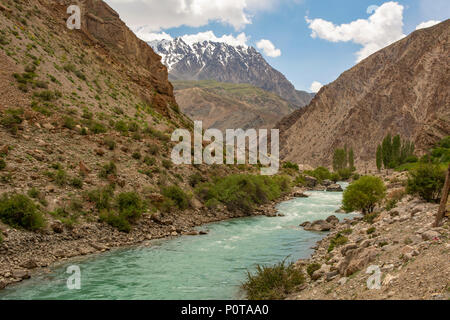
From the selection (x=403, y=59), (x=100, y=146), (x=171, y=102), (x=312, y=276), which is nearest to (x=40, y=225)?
(x=100, y=146)

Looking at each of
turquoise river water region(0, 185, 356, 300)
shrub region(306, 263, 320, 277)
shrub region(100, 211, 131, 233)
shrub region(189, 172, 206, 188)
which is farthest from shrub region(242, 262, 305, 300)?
shrub region(189, 172, 206, 188)

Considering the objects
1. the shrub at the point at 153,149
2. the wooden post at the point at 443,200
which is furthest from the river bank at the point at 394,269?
the shrub at the point at 153,149

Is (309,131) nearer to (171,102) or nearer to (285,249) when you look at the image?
(171,102)

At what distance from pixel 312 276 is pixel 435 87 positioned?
9407cm

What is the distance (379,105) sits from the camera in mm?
102062

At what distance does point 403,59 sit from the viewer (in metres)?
101

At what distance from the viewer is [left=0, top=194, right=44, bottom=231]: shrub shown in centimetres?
1377

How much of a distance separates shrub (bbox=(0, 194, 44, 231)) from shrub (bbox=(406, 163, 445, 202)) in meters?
18.0

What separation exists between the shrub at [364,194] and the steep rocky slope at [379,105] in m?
49.0

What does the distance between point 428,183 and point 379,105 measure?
9508 centimetres

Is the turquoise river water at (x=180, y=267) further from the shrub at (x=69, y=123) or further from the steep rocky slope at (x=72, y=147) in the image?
the shrub at (x=69, y=123)

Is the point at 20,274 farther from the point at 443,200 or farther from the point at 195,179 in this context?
the point at 195,179

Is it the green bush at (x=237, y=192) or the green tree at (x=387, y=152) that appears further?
the green tree at (x=387, y=152)

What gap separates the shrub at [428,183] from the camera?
52.9ft
